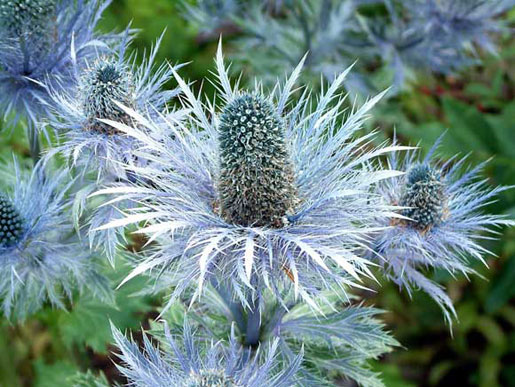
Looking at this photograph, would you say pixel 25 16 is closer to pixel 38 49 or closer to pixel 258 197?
pixel 38 49

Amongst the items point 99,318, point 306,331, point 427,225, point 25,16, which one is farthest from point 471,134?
point 25,16

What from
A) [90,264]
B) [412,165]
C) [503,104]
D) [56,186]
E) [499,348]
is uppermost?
[503,104]

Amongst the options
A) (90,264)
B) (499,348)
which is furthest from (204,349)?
(499,348)

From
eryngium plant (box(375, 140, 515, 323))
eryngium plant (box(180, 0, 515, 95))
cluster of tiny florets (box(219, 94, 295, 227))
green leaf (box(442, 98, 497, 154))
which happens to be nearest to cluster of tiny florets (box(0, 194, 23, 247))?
cluster of tiny florets (box(219, 94, 295, 227))

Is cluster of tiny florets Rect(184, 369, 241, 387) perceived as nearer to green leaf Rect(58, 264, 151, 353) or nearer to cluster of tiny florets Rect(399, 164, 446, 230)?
cluster of tiny florets Rect(399, 164, 446, 230)

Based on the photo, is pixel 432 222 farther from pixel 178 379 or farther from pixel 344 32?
pixel 344 32

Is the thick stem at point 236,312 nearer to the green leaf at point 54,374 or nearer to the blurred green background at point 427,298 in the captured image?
the blurred green background at point 427,298
